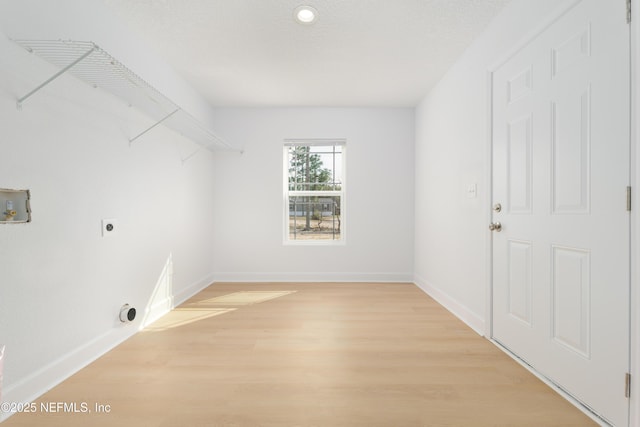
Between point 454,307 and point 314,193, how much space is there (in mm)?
2348

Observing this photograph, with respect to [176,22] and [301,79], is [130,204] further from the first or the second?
[301,79]

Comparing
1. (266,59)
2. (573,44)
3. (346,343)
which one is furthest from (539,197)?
(266,59)

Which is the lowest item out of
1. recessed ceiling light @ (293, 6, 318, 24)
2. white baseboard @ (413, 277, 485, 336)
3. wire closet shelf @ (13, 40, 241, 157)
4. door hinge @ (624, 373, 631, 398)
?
white baseboard @ (413, 277, 485, 336)

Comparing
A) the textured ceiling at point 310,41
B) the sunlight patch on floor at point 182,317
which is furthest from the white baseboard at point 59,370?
the textured ceiling at point 310,41

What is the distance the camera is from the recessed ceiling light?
222 cm

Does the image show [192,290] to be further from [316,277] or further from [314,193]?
[314,193]

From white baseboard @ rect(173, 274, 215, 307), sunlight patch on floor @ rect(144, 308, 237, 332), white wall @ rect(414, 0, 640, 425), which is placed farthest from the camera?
white baseboard @ rect(173, 274, 215, 307)

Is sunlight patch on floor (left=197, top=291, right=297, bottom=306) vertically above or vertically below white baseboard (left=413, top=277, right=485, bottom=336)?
below

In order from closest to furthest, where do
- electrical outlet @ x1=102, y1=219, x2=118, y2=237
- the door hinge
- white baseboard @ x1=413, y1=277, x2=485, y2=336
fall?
the door hinge
electrical outlet @ x1=102, y1=219, x2=118, y2=237
white baseboard @ x1=413, y1=277, x2=485, y2=336

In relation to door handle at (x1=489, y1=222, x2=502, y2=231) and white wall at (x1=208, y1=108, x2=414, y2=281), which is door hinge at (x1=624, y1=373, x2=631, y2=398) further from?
white wall at (x1=208, y1=108, x2=414, y2=281)

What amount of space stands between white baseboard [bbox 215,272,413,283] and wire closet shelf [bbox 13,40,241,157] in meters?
2.23

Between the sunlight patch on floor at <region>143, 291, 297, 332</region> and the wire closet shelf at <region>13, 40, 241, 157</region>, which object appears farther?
the sunlight patch on floor at <region>143, 291, 297, 332</region>

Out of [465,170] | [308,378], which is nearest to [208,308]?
[308,378]

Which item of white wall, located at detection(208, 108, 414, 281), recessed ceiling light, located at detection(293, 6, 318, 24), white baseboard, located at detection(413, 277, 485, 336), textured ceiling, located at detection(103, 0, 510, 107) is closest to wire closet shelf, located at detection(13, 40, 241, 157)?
textured ceiling, located at detection(103, 0, 510, 107)
